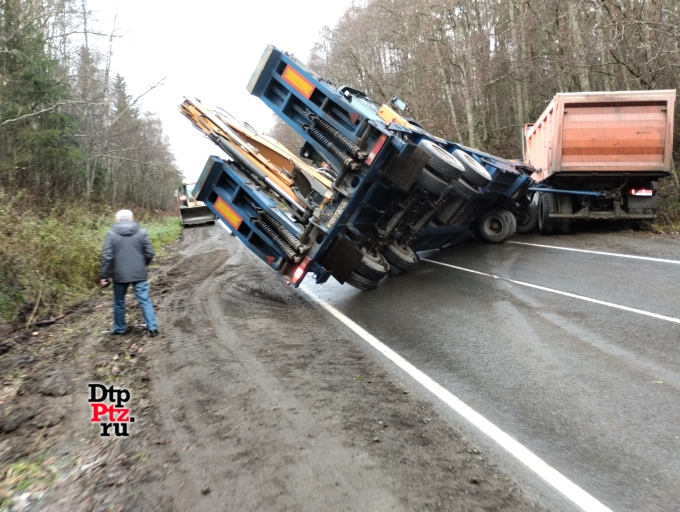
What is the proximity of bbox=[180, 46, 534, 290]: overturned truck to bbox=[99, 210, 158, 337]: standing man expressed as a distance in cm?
199

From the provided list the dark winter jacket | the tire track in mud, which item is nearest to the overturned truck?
the tire track in mud

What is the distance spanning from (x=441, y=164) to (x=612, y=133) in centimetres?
551

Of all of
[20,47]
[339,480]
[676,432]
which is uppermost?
[676,432]

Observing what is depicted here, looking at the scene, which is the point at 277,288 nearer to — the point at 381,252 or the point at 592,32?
the point at 381,252

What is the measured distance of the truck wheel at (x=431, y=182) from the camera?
6934 mm

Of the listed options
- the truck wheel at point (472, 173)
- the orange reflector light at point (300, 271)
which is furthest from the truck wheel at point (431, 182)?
the orange reflector light at point (300, 271)

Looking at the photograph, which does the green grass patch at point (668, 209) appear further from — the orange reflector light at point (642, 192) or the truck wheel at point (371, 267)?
the truck wheel at point (371, 267)

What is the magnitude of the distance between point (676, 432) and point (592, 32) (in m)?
14.9

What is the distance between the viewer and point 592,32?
48.9ft

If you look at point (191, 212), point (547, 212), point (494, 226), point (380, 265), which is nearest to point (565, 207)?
point (547, 212)

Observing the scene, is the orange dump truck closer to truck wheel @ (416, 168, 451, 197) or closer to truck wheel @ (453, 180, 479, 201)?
truck wheel @ (453, 180, 479, 201)

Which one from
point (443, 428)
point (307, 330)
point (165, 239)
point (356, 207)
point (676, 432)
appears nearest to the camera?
point (676, 432)

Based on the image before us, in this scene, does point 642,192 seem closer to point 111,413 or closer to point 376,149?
point 376,149

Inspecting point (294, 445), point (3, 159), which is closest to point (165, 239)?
point (3, 159)
